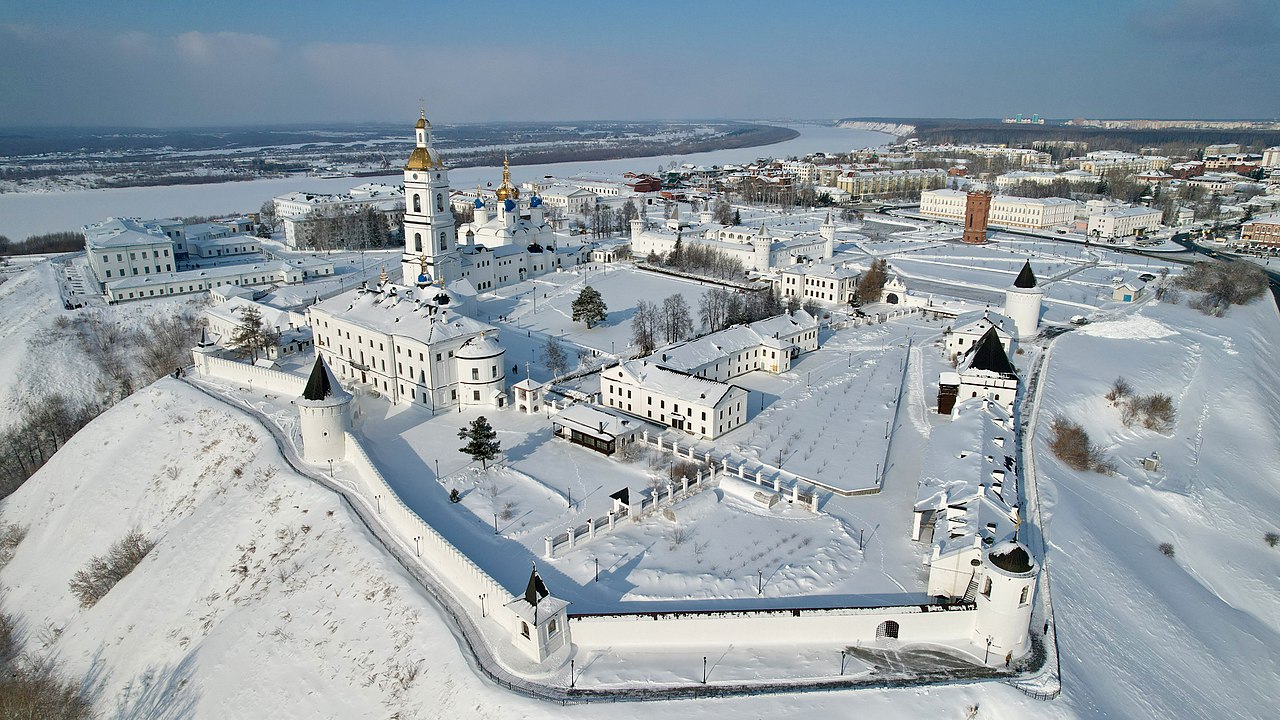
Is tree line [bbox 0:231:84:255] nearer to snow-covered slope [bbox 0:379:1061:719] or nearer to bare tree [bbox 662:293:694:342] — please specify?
snow-covered slope [bbox 0:379:1061:719]

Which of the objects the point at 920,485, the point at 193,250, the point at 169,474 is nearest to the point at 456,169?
the point at 193,250

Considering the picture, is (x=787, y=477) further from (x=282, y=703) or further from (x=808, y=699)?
Result: (x=282, y=703)

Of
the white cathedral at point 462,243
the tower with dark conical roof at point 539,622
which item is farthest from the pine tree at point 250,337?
the tower with dark conical roof at point 539,622

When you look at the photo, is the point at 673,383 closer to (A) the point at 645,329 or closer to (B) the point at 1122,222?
(A) the point at 645,329

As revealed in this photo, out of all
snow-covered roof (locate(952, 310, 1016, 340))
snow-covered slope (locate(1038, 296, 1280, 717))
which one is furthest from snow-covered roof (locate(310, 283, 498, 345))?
snow-covered roof (locate(952, 310, 1016, 340))

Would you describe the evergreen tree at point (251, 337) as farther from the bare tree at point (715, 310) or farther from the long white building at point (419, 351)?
the bare tree at point (715, 310)

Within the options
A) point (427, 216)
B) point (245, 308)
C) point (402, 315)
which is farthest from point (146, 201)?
point (402, 315)
